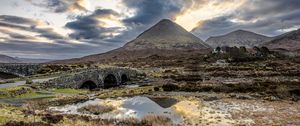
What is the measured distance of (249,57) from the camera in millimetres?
139875

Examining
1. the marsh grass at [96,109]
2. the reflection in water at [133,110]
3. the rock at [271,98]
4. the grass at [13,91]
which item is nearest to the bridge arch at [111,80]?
the reflection in water at [133,110]

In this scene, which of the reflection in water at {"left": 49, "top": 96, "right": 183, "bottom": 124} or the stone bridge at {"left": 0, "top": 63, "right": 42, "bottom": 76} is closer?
the reflection in water at {"left": 49, "top": 96, "right": 183, "bottom": 124}

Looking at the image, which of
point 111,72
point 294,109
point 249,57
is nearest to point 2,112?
point 294,109

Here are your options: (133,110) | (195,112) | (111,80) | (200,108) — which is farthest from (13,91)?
(111,80)

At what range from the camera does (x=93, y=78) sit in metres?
62.5

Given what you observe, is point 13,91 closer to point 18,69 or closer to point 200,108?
point 200,108

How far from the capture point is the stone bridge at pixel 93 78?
161ft

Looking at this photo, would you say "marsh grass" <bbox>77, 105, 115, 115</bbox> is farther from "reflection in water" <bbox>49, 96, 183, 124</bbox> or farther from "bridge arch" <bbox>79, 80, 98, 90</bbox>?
"bridge arch" <bbox>79, 80, 98, 90</bbox>

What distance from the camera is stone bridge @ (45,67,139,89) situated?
161 ft

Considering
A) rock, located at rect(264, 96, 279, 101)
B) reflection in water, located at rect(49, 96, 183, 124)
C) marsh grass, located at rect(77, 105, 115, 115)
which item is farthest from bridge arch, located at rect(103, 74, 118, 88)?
rock, located at rect(264, 96, 279, 101)

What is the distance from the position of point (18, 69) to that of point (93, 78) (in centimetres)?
2009

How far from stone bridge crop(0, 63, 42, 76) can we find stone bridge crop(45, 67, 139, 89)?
699 inches

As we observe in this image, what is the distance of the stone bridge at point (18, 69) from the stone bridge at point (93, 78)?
1776 centimetres

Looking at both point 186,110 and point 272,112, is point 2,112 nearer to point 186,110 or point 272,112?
point 186,110
